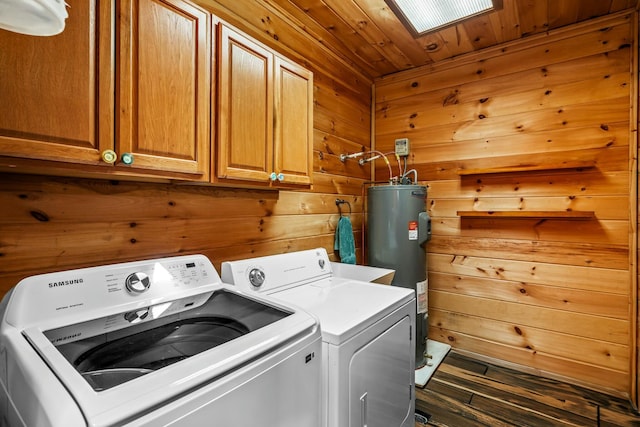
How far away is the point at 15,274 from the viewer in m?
1.02

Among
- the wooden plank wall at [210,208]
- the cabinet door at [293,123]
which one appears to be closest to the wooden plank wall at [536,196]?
the wooden plank wall at [210,208]

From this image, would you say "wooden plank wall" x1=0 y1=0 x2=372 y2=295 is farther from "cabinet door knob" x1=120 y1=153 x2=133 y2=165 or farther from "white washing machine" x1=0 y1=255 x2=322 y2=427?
"cabinet door knob" x1=120 y1=153 x2=133 y2=165

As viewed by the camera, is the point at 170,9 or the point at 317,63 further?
the point at 317,63

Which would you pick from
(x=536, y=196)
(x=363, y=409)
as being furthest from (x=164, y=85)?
(x=536, y=196)

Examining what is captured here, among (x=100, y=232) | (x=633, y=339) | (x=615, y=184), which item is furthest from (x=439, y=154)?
(x=100, y=232)

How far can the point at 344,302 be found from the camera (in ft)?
4.51

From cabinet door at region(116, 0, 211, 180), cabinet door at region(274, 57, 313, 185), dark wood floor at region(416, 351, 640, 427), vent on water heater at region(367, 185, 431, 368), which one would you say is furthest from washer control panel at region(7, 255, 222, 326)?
dark wood floor at region(416, 351, 640, 427)

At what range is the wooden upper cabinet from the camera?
125cm

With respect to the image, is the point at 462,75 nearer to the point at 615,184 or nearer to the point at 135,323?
the point at 615,184

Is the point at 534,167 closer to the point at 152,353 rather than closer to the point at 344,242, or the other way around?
the point at 344,242

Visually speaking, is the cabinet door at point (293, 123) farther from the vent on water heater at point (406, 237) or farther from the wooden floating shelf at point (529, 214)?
the wooden floating shelf at point (529, 214)

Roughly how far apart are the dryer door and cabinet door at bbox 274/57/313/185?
841mm

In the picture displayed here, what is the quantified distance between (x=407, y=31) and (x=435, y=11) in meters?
0.25

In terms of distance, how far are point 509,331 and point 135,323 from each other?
8.18 feet
